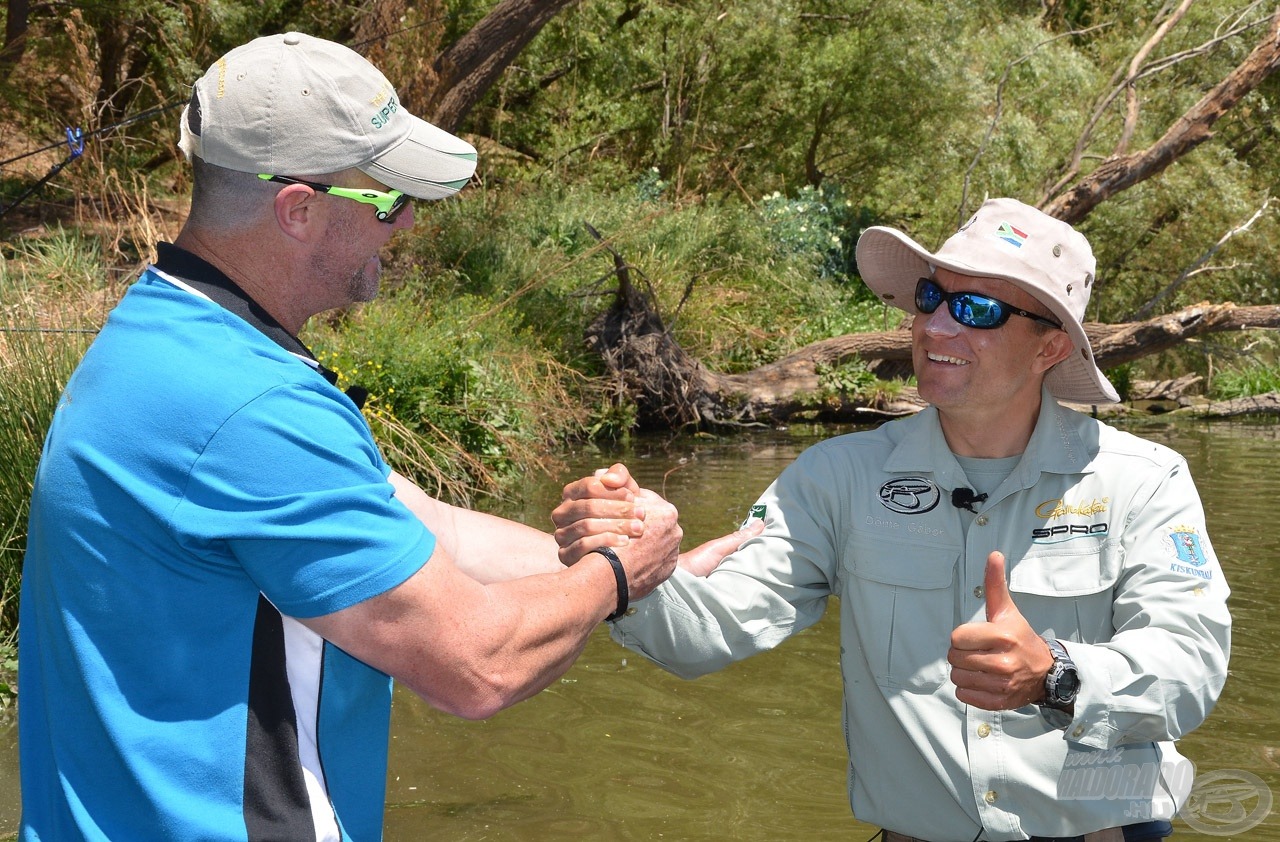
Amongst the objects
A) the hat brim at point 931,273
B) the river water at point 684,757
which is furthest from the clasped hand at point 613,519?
the river water at point 684,757

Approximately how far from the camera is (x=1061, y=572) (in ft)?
9.04

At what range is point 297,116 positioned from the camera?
2234mm

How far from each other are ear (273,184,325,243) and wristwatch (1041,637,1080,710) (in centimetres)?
155

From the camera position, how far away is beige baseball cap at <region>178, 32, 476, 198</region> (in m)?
2.22

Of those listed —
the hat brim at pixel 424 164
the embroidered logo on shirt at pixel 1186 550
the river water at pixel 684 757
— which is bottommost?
the river water at pixel 684 757

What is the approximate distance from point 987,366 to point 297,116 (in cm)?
160

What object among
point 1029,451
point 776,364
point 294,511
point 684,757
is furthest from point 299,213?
point 776,364

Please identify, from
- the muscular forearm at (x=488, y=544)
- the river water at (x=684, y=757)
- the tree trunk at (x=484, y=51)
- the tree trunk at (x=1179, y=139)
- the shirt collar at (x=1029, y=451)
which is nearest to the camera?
the shirt collar at (x=1029, y=451)

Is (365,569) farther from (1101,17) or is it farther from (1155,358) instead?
(1101,17)

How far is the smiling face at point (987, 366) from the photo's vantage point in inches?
117

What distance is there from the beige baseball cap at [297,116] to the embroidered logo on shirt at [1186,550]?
5.52ft

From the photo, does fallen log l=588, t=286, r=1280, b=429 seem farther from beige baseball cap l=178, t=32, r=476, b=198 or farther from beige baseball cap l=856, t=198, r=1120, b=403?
beige baseball cap l=178, t=32, r=476, b=198

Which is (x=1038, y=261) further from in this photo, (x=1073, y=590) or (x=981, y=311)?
(x=1073, y=590)

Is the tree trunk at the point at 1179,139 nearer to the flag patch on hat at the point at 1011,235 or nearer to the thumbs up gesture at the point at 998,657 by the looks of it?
the flag patch on hat at the point at 1011,235
